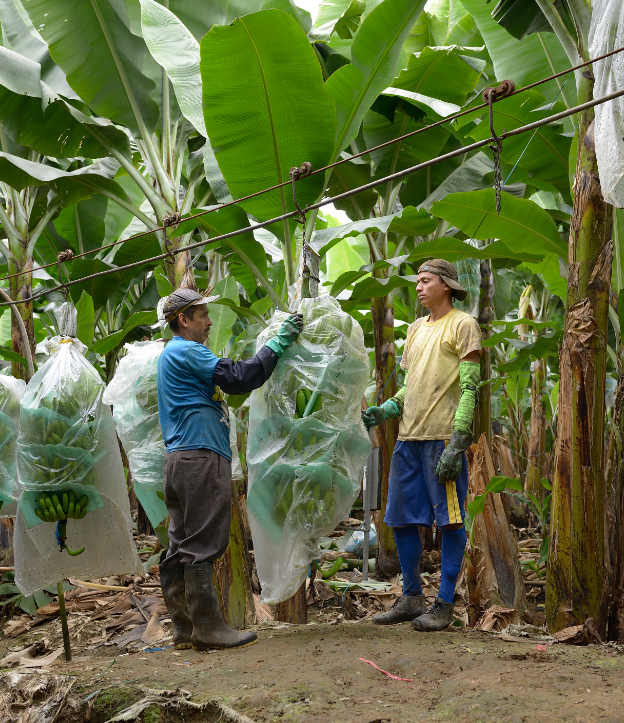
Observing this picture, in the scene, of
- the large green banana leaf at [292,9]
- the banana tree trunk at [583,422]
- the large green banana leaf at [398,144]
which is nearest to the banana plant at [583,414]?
the banana tree trunk at [583,422]

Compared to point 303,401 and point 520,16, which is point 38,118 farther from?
point 520,16

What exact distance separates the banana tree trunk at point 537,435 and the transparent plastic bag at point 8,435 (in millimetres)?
6303

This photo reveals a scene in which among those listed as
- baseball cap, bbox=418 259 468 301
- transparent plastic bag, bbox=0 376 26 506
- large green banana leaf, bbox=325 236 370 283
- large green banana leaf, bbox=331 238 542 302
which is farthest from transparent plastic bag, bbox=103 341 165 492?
large green banana leaf, bbox=325 236 370 283

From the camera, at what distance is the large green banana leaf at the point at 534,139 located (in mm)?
4078

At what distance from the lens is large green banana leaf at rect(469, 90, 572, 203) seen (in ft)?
13.4

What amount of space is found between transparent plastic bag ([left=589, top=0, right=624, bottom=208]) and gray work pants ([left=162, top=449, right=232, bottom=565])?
199 centimetres

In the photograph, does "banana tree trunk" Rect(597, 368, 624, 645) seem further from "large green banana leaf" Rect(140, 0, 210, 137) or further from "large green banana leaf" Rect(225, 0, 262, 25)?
"large green banana leaf" Rect(225, 0, 262, 25)

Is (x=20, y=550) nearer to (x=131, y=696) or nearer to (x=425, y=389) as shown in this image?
(x=131, y=696)

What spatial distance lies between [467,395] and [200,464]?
4.11ft

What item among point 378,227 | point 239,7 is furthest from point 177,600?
point 239,7

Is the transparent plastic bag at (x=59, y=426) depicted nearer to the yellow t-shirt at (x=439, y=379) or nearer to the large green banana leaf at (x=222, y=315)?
the yellow t-shirt at (x=439, y=379)

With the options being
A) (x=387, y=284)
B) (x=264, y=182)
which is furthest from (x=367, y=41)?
(x=387, y=284)

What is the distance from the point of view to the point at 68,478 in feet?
11.6

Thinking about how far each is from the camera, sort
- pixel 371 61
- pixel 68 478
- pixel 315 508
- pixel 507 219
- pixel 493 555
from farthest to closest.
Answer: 1. pixel 493 555
2. pixel 507 219
3. pixel 371 61
4. pixel 68 478
5. pixel 315 508
